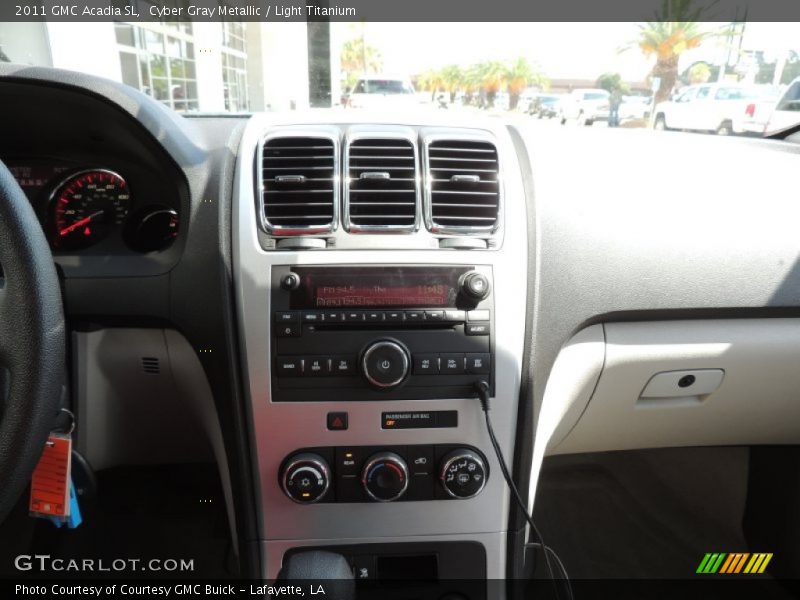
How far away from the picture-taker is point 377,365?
1.18 m

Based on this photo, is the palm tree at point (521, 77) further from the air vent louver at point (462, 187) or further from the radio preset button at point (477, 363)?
the radio preset button at point (477, 363)

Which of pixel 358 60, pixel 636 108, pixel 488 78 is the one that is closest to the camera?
pixel 358 60

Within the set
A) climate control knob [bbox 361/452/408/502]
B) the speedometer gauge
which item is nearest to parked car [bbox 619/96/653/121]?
climate control knob [bbox 361/452/408/502]

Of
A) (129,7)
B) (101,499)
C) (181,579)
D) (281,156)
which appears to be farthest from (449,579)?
(129,7)

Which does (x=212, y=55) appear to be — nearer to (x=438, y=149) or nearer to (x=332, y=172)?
(x=332, y=172)

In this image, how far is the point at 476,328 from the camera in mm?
1210

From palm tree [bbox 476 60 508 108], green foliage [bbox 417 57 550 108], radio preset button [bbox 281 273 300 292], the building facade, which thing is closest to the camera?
radio preset button [bbox 281 273 300 292]

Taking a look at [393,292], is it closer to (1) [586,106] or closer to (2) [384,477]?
(2) [384,477]

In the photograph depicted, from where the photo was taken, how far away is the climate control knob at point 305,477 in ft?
4.02

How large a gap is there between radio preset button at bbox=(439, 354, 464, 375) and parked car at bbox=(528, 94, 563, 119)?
112 centimetres

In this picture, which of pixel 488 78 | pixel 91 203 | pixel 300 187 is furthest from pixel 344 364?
pixel 488 78

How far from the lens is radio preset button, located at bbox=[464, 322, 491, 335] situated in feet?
3.97

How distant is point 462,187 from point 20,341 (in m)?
0.85

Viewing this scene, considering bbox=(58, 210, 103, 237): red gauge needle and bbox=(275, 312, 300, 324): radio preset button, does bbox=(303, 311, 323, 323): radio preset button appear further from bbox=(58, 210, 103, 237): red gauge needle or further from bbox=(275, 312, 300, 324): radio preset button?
bbox=(58, 210, 103, 237): red gauge needle
